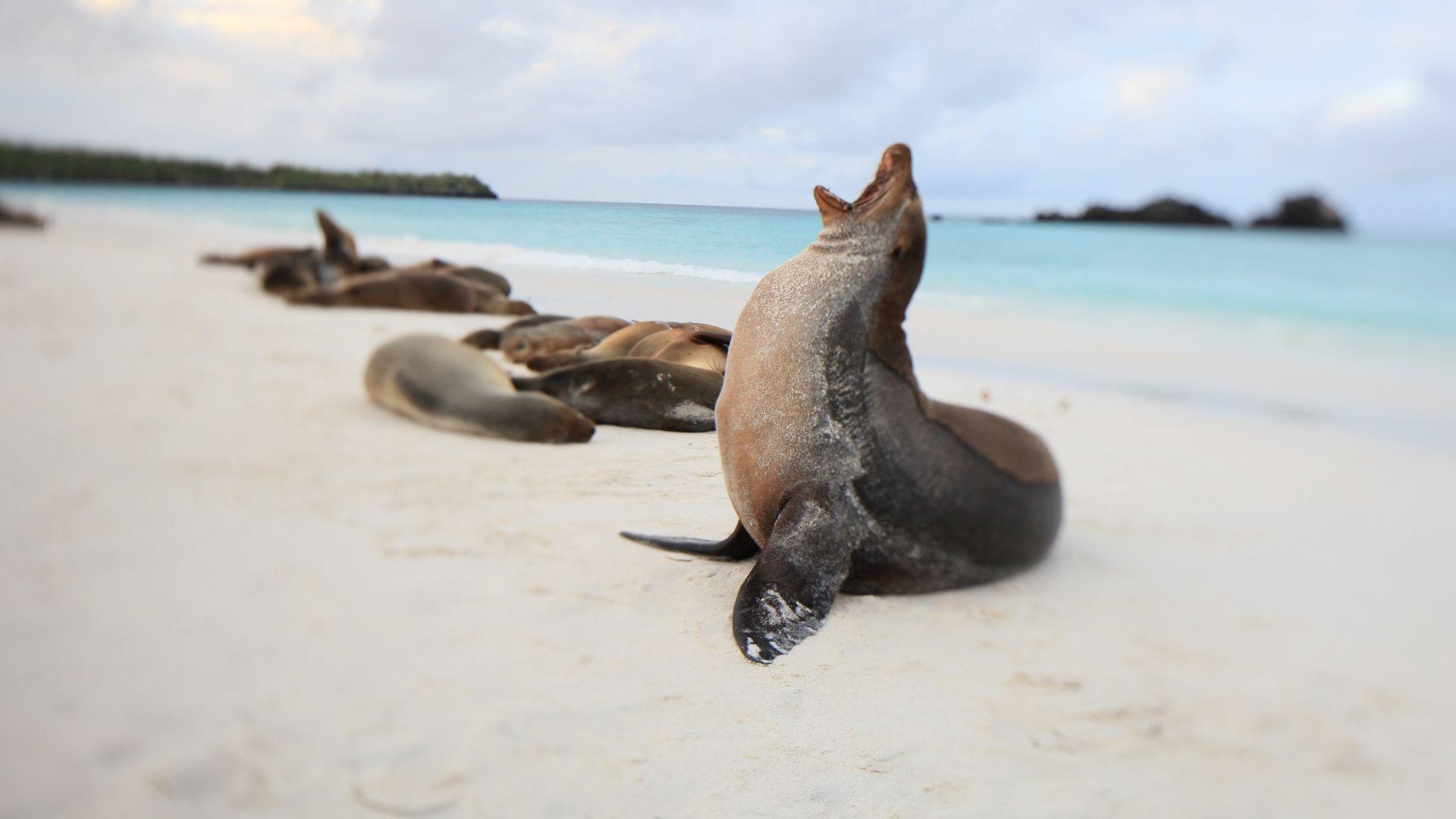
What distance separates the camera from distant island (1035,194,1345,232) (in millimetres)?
807

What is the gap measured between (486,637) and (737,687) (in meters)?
0.32

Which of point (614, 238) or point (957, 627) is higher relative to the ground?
point (614, 238)

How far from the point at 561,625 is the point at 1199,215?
88 cm

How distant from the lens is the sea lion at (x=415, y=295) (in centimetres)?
168

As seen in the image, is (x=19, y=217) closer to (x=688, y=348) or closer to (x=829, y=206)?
(x=688, y=348)

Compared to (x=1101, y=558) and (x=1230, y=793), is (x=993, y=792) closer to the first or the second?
(x=1230, y=793)

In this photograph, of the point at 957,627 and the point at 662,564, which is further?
the point at 957,627

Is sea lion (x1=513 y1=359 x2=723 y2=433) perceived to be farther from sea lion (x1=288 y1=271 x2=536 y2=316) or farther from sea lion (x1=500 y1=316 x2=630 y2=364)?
sea lion (x1=500 y1=316 x2=630 y2=364)

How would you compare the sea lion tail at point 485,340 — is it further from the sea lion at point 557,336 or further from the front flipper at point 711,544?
the front flipper at point 711,544

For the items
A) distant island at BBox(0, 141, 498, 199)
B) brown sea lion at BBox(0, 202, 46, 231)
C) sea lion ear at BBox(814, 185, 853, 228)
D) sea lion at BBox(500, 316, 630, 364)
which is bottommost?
sea lion at BBox(500, 316, 630, 364)

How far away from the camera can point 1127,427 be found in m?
2.73

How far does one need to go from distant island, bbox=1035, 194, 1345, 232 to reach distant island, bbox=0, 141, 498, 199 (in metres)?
0.60

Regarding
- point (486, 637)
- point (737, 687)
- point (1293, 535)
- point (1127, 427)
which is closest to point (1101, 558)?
point (1293, 535)

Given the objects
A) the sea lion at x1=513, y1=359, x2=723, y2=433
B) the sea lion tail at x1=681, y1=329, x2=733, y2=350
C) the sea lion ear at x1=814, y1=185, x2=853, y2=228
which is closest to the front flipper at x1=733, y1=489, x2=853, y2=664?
the sea lion at x1=513, y1=359, x2=723, y2=433
